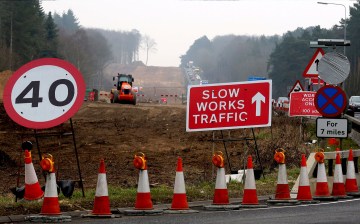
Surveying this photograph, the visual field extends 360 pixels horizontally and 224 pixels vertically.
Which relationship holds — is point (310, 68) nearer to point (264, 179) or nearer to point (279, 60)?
point (264, 179)

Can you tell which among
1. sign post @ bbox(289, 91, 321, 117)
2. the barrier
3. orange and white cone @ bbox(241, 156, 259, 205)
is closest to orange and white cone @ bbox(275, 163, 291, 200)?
orange and white cone @ bbox(241, 156, 259, 205)

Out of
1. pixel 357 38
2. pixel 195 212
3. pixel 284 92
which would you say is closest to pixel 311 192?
pixel 195 212

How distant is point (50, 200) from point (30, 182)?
1.38 meters

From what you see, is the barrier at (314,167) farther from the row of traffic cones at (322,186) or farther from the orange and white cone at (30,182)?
the orange and white cone at (30,182)

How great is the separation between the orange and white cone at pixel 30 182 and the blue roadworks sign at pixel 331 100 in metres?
6.37

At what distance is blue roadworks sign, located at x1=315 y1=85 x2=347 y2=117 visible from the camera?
1786 centimetres

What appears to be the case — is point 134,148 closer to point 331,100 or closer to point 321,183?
point 331,100

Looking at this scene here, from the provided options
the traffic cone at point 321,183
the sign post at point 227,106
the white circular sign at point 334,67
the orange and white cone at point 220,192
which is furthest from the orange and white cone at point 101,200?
the white circular sign at point 334,67

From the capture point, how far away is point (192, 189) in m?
16.6

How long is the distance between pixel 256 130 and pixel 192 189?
65.9 feet

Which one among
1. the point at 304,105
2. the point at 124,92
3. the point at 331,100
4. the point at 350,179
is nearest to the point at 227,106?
the point at 331,100

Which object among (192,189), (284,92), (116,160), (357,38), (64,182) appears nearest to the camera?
(64,182)

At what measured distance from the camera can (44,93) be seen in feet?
45.9

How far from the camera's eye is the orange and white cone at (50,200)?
1261cm
